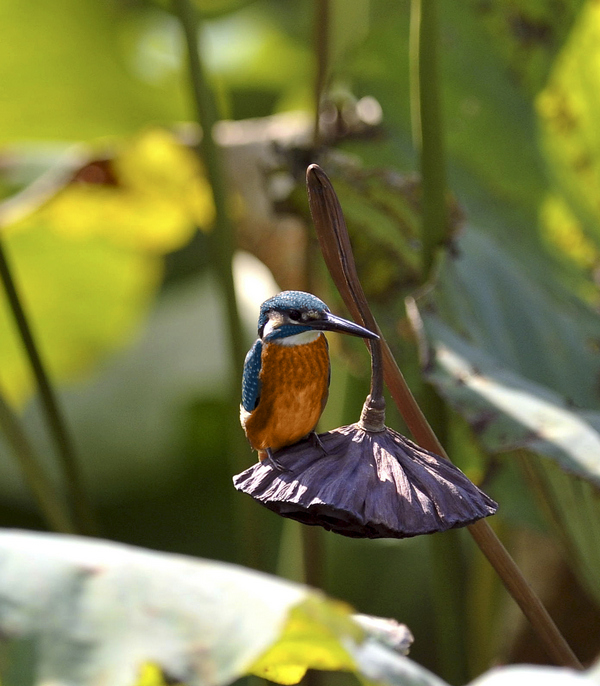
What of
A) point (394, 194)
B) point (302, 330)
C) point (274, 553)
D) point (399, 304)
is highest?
point (302, 330)

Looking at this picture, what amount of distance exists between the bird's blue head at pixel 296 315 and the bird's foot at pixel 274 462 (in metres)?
0.05

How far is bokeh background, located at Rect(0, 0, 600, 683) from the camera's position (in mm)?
698

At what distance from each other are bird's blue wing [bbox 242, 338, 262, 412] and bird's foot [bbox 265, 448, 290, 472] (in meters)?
0.02

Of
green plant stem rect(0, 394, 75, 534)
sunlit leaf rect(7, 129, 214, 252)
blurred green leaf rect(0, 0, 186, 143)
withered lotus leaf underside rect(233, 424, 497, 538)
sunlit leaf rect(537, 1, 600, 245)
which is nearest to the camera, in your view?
Result: withered lotus leaf underside rect(233, 424, 497, 538)

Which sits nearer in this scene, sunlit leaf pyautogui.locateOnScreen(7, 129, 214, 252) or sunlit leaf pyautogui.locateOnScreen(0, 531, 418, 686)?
sunlit leaf pyautogui.locateOnScreen(0, 531, 418, 686)

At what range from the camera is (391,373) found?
342 mm

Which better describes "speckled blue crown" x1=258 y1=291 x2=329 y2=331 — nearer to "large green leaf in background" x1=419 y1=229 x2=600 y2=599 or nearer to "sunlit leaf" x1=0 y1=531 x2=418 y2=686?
"sunlit leaf" x1=0 y1=531 x2=418 y2=686

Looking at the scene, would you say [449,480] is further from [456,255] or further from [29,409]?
[29,409]

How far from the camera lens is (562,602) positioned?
1.17 metres

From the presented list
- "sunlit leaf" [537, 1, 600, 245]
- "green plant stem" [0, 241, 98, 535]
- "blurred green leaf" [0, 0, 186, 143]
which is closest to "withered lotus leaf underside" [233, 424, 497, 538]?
"green plant stem" [0, 241, 98, 535]

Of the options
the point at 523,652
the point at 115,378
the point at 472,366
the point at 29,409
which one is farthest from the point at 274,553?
the point at 472,366

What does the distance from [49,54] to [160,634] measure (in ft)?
4.92

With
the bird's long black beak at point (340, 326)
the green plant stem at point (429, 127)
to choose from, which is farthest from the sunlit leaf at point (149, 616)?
the green plant stem at point (429, 127)

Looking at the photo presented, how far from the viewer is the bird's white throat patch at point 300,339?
0.35 metres
